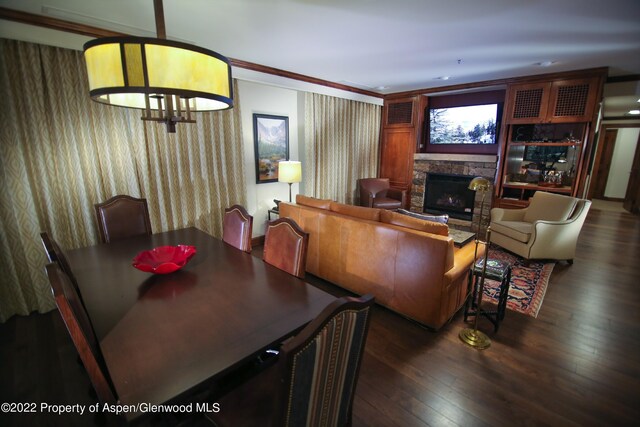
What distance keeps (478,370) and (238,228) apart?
1.99m

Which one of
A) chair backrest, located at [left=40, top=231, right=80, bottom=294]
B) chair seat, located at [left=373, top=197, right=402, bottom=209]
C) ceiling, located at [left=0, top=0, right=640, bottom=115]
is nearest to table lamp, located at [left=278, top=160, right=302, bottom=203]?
ceiling, located at [left=0, top=0, right=640, bottom=115]

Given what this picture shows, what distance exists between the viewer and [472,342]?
2.21 meters

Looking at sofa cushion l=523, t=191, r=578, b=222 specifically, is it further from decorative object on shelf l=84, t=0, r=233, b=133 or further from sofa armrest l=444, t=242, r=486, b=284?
decorative object on shelf l=84, t=0, r=233, b=133

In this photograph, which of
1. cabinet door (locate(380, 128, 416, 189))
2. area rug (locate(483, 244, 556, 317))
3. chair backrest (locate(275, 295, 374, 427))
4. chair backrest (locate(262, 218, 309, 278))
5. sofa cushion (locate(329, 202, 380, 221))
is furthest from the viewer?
cabinet door (locate(380, 128, 416, 189))

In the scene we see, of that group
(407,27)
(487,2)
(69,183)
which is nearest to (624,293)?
(487,2)

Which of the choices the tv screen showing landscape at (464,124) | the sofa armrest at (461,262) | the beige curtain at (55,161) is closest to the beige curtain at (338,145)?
the tv screen showing landscape at (464,124)

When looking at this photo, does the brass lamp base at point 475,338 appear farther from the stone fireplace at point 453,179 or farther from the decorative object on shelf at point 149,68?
the stone fireplace at point 453,179

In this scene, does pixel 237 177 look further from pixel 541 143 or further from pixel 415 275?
pixel 541 143

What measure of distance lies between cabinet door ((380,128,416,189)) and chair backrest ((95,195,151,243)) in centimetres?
464

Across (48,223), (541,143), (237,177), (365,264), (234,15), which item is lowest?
(365,264)

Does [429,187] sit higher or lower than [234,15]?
lower

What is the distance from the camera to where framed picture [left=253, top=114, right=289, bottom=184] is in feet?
13.4

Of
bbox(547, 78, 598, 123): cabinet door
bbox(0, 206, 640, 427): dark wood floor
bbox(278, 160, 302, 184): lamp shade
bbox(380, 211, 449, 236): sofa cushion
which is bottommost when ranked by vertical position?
bbox(0, 206, 640, 427): dark wood floor

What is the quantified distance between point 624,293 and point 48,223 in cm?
555
